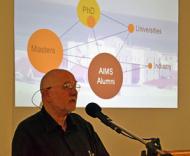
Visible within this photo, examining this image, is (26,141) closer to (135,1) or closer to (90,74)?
(90,74)

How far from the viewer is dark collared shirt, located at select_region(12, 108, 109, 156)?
211 cm

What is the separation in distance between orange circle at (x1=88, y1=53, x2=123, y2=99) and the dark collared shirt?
3.16 ft

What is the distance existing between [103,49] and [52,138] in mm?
1370

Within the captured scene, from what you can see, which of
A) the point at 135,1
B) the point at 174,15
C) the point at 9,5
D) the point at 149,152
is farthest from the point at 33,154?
the point at 174,15

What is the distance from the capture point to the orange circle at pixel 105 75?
337 cm

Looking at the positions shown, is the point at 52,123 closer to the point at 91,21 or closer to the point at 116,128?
the point at 116,128

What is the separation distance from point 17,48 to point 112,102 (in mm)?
921

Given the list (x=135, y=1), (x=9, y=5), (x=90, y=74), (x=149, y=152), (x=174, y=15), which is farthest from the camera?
(x=174, y=15)

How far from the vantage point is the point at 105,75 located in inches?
137

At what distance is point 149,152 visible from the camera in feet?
6.25

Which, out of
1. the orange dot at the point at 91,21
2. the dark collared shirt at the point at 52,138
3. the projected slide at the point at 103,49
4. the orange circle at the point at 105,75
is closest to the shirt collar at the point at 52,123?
the dark collared shirt at the point at 52,138

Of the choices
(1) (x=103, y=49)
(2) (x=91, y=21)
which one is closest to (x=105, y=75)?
(1) (x=103, y=49)

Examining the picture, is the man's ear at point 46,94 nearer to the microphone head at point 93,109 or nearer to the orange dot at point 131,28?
the microphone head at point 93,109

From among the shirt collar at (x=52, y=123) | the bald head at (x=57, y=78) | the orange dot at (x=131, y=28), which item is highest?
the orange dot at (x=131, y=28)
